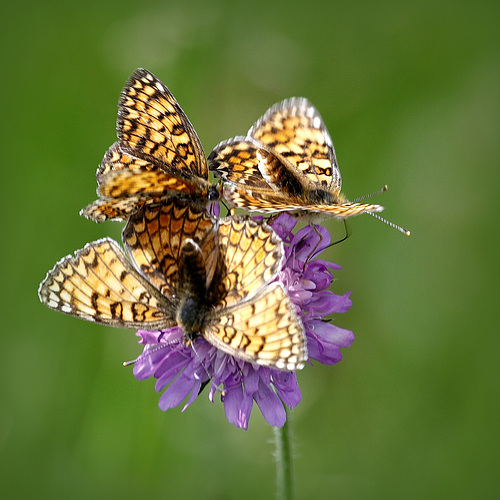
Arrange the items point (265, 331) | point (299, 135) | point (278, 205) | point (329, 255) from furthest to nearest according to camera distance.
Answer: point (329, 255) < point (299, 135) < point (278, 205) < point (265, 331)

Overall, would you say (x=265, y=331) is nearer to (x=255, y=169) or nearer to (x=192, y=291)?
(x=192, y=291)

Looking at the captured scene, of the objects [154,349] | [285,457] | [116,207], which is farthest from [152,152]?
[285,457]

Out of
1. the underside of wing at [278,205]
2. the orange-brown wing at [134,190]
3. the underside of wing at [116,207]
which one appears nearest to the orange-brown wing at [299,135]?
the underside of wing at [278,205]

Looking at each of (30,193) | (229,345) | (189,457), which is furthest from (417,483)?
(30,193)

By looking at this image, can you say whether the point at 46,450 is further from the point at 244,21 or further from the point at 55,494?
the point at 244,21

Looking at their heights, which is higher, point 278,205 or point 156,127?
point 156,127

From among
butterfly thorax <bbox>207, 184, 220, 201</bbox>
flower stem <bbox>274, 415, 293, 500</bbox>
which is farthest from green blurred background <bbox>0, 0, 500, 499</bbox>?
butterfly thorax <bbox>207, 184, 220, 201</bbox>

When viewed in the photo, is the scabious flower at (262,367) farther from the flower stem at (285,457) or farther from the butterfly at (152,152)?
the butterfly at (152,152)
